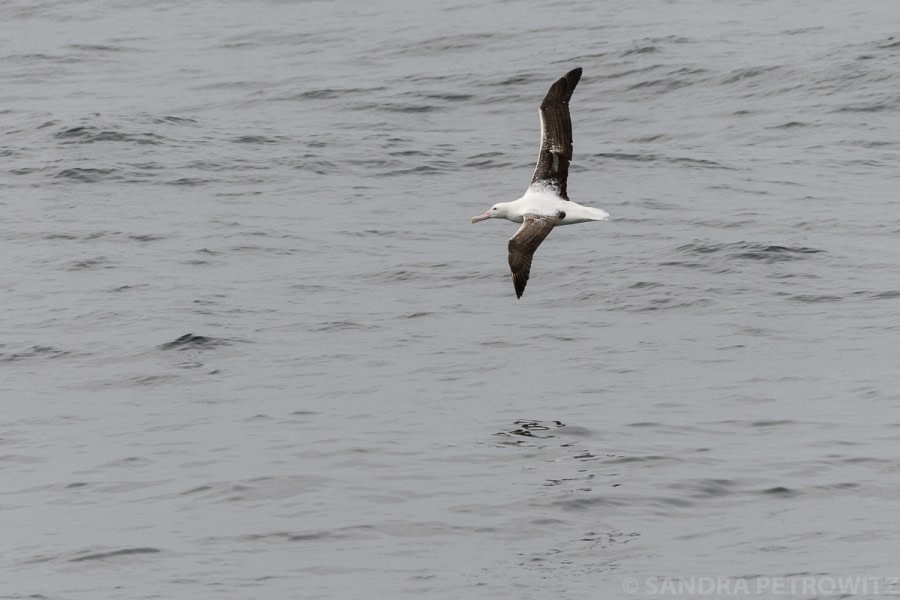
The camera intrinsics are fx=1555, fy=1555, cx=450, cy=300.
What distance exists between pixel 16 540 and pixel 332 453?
12.6 feet

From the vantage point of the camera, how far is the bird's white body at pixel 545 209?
19828 mm

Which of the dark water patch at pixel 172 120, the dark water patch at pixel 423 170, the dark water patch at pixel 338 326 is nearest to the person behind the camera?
the dark water patch at pixel 338 326

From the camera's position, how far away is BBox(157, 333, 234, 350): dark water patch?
72.2 feet

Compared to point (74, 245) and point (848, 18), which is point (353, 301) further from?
point (848, 18)

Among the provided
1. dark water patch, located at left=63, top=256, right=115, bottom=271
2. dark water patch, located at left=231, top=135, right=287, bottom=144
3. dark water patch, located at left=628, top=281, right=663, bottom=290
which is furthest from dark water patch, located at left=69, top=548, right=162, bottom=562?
dark water patch, located at left=231, top=135, right=287, bottom=144

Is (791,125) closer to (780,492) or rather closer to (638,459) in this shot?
(638,459)

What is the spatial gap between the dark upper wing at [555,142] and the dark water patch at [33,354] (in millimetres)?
7235

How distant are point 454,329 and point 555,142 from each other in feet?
12.2

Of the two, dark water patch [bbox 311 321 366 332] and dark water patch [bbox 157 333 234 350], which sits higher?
dark water patch [bbox 157 333 234 350]

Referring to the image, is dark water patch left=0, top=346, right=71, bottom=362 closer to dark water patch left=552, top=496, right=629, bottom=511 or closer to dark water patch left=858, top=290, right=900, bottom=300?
dark water patch left=552, top=496, right=629, bottom=511

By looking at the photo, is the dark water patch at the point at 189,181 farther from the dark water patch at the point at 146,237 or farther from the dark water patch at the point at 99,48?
the dark water patch at the point at 99,48

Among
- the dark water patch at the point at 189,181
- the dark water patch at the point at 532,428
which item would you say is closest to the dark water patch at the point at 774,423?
the dark water patch at the point at 532,428

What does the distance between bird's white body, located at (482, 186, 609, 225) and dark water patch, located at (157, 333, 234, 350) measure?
4475 millimetres

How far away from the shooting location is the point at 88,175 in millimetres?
32156
